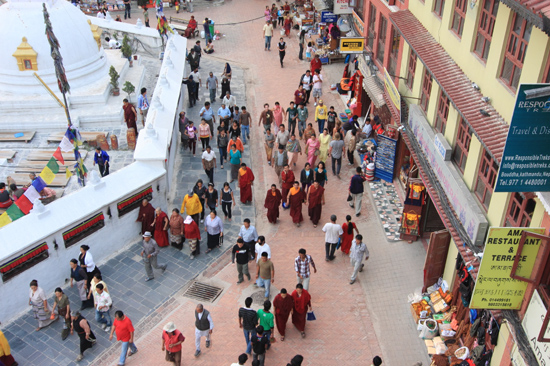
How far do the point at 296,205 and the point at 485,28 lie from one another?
22.2 ft

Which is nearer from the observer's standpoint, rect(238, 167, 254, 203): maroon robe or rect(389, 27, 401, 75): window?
rect(238, 167, 254, 203): maroon robe

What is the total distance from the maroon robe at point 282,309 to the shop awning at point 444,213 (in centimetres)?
364

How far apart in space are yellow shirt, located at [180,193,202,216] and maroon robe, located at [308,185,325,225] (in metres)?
3.03

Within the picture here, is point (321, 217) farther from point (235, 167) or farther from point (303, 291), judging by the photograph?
point (303, 291)

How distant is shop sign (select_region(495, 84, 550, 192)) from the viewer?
8273mm

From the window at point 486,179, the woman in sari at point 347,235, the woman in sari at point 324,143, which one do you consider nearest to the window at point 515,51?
the window at point 486,179

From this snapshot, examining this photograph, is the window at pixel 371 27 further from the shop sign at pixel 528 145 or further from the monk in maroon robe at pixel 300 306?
the shop sign at pixel 528 145

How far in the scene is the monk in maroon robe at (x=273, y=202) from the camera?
15.9m

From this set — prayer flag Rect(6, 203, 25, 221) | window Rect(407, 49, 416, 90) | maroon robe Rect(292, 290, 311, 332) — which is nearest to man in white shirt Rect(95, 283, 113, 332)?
prayer flag Rect(6, 203, 25, 221)

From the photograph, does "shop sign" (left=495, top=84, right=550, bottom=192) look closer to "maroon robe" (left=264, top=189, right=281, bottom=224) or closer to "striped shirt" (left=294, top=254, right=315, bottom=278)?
"striped shirt" (left=294, top=254, right=315, bottom=278)

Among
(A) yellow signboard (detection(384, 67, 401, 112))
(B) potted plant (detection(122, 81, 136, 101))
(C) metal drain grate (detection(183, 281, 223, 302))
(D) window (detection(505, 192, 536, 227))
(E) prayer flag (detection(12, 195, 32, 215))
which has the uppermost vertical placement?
(D) window (detection(505, 192, 536, 227))

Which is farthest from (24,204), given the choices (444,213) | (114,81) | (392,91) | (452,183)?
(392,91)

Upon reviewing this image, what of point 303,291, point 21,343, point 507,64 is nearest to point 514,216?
point 507,64

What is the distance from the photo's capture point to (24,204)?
45.6 feet
